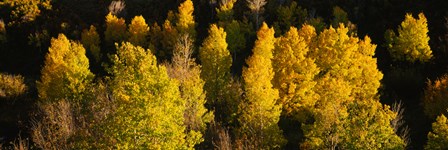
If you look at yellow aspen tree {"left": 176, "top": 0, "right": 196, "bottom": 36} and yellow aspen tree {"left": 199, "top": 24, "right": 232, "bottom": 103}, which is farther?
yellow aspen tree {"left": 176, "top": 0, "right": 196, "bottom": 36}

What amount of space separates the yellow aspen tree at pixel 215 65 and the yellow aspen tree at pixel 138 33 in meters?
29.4

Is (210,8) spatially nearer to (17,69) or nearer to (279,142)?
(17,69)

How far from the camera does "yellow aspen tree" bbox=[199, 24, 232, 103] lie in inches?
1690

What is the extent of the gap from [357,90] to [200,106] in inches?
548

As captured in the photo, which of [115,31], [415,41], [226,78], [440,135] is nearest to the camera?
[440,135]

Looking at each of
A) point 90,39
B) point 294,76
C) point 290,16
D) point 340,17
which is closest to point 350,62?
point 294,76

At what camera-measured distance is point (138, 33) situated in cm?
7244

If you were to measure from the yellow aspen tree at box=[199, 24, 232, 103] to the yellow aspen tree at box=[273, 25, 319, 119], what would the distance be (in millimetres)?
6392

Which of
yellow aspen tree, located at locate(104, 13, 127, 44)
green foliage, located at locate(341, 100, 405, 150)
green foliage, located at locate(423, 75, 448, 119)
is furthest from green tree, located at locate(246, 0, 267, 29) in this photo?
green foliage, located at locate(341, 100, 405, 150)

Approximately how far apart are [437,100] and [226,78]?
1980cm

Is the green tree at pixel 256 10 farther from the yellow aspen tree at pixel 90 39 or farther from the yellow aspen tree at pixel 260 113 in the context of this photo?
the yellow aspen tree at pixel 260 113

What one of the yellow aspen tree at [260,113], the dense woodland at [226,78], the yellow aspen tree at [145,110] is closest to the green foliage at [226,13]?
the dense woodland at [226,78]

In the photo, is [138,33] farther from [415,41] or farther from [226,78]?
[415,41]

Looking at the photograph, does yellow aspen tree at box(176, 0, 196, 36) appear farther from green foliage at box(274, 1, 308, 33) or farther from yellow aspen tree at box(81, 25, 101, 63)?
green foliage at box(274, 1, 308, 33)
